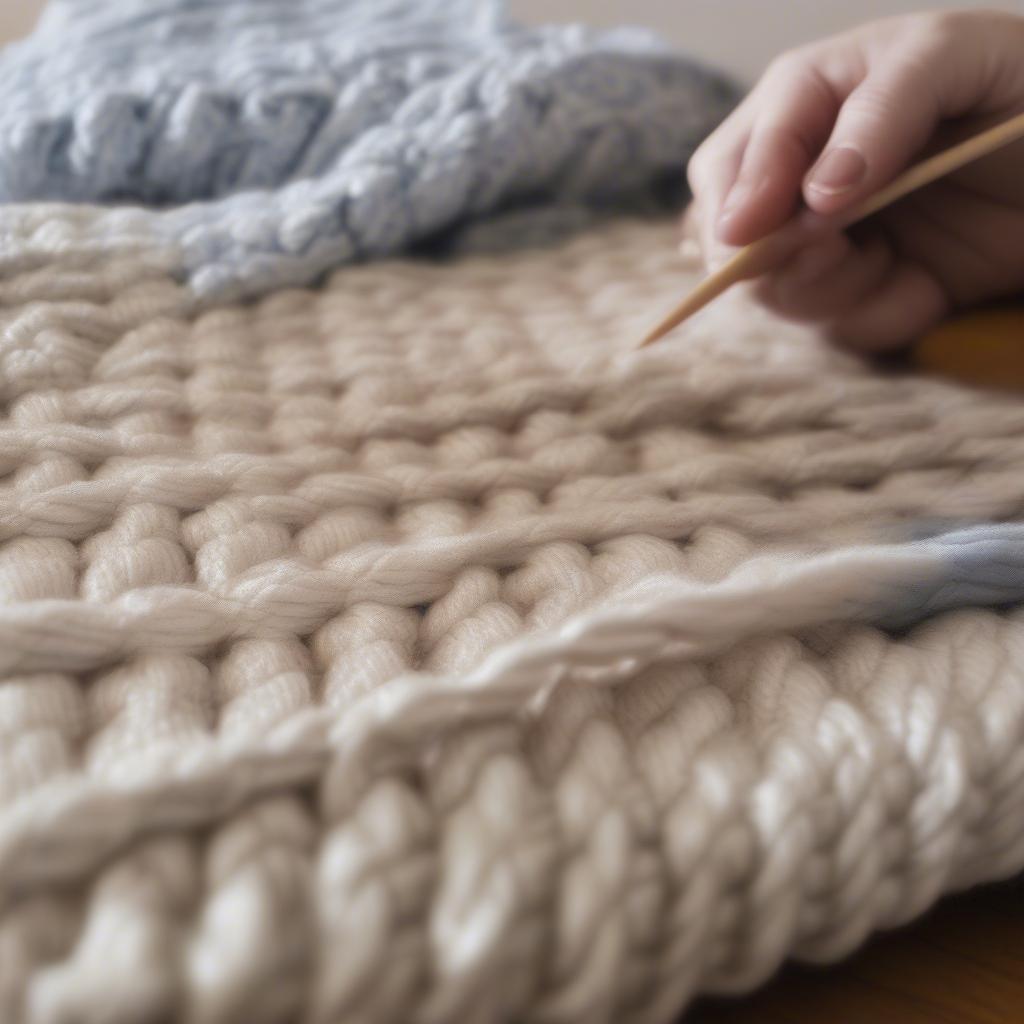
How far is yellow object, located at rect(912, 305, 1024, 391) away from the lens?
503 millimetres

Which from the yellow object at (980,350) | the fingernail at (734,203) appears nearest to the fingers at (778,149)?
the fingernail at (734,203)

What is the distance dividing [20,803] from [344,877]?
84 millimetres

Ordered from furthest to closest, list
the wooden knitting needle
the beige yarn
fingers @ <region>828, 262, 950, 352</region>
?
1. fingers @ <region>828, 262, 950, 352</region>
2. the wooden knitting needle
3. the beige yarn

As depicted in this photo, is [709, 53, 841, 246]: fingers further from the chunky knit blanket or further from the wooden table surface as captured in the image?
the wooden table surface

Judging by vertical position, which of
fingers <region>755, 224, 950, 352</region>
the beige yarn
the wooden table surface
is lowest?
the wooden table surface

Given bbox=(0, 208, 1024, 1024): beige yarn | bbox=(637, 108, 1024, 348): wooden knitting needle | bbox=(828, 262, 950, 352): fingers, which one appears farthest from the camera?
bbox=(828, 262, 950, 352): fingers

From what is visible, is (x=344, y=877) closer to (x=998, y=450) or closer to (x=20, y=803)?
(x=20, y=803)

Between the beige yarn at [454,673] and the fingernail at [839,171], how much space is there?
9cm

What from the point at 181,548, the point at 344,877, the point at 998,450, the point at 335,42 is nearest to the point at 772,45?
the point at 335,42

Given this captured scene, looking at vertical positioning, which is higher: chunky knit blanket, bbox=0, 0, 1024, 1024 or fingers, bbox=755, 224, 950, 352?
fingers, bbox=755, 224, 950, 352

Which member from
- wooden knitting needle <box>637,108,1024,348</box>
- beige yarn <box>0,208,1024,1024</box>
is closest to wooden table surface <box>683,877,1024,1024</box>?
beige yarn <box>0,208,1024,1024</box>

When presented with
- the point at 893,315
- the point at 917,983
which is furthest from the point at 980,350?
the point at 917,983

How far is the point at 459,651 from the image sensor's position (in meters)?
0.33

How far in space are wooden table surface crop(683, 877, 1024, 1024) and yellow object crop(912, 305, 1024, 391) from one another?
0.90ft
